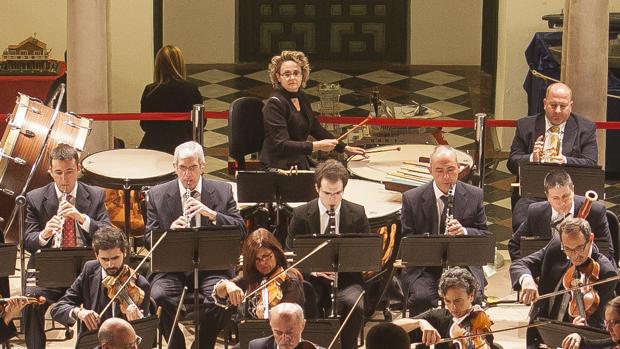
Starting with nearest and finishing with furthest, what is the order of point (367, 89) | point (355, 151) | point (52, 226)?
point (52, 226) < point (355, 151) < point (367, 89)

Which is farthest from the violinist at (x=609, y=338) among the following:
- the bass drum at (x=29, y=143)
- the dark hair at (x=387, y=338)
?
the bass drum at (x=29, y=143)

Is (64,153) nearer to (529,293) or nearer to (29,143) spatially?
(29,143)

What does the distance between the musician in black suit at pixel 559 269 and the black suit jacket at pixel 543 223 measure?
A: 287 millimetres

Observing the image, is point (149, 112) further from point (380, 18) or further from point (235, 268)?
point (380, 18)

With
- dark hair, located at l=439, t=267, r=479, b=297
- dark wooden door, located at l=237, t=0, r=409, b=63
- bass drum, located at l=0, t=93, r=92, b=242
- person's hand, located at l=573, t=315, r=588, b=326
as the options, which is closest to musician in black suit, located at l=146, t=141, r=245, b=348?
bass drum, located at l=0, t=93, r=92, b=242

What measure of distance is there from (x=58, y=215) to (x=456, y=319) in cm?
232

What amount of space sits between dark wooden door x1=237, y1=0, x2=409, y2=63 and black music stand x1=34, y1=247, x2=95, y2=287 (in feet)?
24.1

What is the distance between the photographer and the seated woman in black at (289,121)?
30.8 ft

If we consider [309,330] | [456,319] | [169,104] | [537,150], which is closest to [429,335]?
[456,319]

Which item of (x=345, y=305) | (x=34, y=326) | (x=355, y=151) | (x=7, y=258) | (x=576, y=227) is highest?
(x=355, y=151)

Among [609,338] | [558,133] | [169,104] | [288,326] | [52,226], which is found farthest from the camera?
[169,104]

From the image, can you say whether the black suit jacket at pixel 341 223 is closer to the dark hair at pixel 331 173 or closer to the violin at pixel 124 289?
the dark hair at pixel 331 173

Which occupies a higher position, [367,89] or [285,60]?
[285,60]

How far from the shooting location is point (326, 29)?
1495 centimetres
